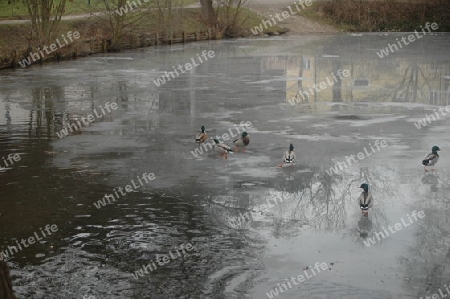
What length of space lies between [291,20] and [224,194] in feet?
186

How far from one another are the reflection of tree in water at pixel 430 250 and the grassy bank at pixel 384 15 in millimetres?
54936

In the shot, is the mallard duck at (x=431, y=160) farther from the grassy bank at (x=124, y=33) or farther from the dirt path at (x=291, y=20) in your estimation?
the dirt path at (x=291, y=20)

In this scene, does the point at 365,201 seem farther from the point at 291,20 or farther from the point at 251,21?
the point at 291,20

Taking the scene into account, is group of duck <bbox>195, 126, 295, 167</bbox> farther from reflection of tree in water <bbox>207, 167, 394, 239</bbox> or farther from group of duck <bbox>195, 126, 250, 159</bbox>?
reflection of tree in water <bbox>207, 167, 394, 239</bbox>

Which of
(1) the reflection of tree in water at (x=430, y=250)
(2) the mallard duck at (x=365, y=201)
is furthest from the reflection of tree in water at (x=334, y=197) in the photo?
(1) the reflection of tree in water at (x=430, y=250)

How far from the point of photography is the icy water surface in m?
8.80

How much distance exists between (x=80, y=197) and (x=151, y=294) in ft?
14.8

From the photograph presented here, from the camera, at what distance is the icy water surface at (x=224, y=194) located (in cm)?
880

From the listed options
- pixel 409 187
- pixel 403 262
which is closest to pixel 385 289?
pixel 403 262

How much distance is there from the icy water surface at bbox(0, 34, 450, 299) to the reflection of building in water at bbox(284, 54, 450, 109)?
221mm

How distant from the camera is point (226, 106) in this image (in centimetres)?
2220

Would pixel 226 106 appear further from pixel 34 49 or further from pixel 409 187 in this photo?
pixel 34 49

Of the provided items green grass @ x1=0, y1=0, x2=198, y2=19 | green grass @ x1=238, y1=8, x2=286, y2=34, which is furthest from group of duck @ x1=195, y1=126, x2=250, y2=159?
green grass @ x1=238, y1=8, x2=286, y2=34

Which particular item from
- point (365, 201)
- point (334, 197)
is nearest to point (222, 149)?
point (334, 197)
